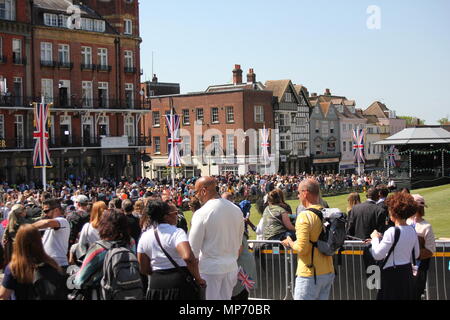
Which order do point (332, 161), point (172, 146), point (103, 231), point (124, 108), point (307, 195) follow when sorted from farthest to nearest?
1. point (332, 161)
2. point (124, 108)
3. point (172, 146)
4. point (307, 195)
5. point (103, 231)

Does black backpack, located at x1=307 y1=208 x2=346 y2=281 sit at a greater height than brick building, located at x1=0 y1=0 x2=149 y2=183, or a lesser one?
lesser

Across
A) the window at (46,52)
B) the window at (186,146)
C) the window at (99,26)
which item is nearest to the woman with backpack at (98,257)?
the window at (46,52)

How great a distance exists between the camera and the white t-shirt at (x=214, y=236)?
23.8ft

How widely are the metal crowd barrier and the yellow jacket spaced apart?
2.74 m

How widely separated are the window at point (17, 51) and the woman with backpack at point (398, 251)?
43424 millimetres

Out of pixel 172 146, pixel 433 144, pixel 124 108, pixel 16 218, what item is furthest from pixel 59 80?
pixel 16 218

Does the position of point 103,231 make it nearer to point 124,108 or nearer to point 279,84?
point 124,108

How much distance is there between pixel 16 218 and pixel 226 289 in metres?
4.06

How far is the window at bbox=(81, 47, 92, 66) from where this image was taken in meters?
51.3

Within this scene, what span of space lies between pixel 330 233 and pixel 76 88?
45956 millimetres

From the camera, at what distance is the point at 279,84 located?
72125 millimetres

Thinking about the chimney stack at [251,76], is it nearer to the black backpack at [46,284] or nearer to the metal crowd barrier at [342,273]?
the metal crowd barrier at [342,273]

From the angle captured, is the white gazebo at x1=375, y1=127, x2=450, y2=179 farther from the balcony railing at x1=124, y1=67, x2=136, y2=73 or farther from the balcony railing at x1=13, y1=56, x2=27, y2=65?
the balcony railing at x1=13, y1=56, x2=27, y2=65


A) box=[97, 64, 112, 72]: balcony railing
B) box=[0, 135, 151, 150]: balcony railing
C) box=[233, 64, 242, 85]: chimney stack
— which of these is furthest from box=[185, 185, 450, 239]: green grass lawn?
box=[233, 64, 242, 85]: chimney stack
